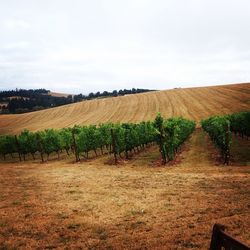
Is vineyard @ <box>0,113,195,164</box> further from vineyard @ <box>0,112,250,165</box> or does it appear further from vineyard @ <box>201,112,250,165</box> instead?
vineyard @ <box>201,112,250,165</box>

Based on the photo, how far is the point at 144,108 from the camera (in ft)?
303

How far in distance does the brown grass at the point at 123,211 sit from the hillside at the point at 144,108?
57.0 m

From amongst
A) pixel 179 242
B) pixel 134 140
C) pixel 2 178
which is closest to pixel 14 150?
pixel 134 140

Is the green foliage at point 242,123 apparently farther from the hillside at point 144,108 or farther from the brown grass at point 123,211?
the hillside at point 144,108

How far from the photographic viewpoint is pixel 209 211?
13.9 meters

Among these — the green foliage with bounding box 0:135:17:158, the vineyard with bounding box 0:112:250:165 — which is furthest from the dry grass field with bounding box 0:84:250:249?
the green foliage with bounding box 0:135:17:158

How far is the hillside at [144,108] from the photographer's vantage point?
82.6m

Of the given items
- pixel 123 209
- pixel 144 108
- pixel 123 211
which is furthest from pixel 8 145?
pixel 144 108

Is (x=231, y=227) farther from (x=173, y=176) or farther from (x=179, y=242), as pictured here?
(x=173, y=176)

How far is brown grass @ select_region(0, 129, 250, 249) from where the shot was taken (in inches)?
456

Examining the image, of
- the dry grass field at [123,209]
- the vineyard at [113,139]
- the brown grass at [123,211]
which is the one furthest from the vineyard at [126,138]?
the brown grass at [123,211]

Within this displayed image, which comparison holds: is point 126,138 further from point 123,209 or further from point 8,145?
point 123,209

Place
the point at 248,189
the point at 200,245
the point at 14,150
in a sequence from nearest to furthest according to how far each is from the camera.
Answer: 1. the point at 200,245
2. the point at 248,189
3. the point at 14,150

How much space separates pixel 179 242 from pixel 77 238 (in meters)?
3.76
